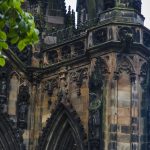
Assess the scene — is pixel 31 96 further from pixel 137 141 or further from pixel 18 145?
pixel 137 141

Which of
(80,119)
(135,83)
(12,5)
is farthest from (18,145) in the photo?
(12,5)

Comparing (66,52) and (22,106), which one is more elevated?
(66,52)

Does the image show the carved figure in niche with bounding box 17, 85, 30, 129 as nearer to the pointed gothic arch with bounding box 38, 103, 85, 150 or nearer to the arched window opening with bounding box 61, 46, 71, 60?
the pointed gothic arch with bounding box 38, 103, 85, 150

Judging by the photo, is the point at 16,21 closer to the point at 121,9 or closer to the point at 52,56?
the point at 121,9

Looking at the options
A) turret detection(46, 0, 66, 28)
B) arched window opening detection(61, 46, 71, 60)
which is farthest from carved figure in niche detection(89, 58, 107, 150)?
turret detection(46, 0, 66, 28)

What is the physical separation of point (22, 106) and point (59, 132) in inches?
58.8

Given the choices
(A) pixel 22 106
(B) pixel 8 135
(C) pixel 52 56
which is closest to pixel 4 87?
(A) pixel 22 106

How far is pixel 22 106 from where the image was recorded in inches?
661

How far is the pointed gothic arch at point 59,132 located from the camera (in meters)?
15.9

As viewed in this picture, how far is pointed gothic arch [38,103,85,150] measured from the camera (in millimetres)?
15906

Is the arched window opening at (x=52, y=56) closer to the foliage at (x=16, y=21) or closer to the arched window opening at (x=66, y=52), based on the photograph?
the arched window opening at (x=66, y=52)

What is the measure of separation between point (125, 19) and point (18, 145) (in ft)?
16.2

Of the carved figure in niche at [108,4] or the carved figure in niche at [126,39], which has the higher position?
the carved figure in niche at [108,4]

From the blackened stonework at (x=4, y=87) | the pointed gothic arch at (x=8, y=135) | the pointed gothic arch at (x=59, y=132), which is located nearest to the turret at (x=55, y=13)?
the blackened stonework at (x=4, y=87)
